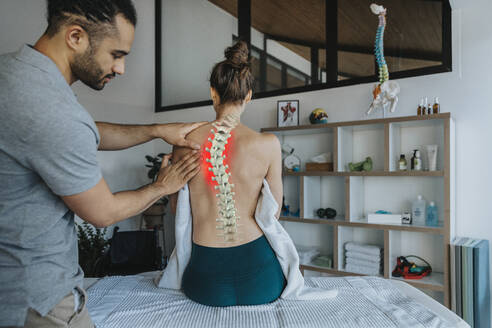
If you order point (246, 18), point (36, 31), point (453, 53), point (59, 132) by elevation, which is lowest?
point (59, 132)

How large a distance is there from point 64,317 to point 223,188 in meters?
0.77

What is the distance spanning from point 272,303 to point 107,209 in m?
0.83

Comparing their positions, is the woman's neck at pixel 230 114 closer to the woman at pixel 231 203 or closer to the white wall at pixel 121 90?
the woman at pixel 231 203

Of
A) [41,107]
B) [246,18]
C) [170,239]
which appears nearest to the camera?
[41,107]

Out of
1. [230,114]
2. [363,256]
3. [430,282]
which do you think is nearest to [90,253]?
[230,114]

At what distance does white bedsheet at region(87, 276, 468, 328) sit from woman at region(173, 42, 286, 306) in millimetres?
76

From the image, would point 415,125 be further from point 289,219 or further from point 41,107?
point 41,107

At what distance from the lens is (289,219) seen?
281 centimetres

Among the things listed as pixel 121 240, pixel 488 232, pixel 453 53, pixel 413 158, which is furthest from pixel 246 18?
pixel 488 232

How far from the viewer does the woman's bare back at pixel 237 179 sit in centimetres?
143

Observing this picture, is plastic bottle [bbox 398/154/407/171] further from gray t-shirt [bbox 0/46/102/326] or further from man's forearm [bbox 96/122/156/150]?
gray t-shirt [bbox 0/46/102/326]

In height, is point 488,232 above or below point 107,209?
below

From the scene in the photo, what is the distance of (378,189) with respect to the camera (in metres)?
2.73

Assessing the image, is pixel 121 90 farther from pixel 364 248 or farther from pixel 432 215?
pixel 432 215
